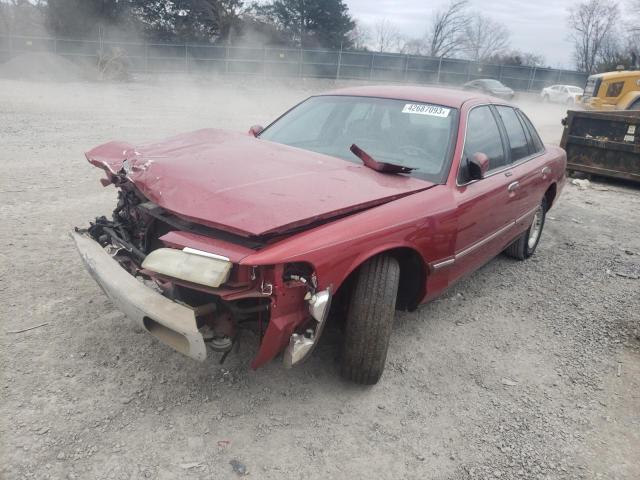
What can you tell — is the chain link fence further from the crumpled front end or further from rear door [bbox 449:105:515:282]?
the crumpled front end

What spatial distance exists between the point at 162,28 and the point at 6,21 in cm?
834

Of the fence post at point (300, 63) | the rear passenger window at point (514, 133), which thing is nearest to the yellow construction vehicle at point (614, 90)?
the rear passenger window at point (514, 133)

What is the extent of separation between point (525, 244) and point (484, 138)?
159 cm

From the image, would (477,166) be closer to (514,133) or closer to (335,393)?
(514,133)

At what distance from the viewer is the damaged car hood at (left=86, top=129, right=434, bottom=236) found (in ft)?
7.41

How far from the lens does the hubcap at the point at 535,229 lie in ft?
16.0

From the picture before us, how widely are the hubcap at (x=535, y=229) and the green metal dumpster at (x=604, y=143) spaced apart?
4.39m

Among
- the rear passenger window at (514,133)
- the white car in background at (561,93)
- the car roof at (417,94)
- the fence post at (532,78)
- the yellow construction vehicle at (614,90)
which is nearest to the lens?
the car roof at (417,94)

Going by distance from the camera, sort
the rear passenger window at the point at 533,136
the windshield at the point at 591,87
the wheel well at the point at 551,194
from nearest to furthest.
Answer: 1. the rear passenger window at the point at 533,136
2. the wheel well at the point at 551,194
3. the windshield at the point at 591,87

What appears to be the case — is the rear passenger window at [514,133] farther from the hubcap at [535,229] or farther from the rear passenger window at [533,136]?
the hubcap at [535,229]

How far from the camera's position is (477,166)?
3111 mm

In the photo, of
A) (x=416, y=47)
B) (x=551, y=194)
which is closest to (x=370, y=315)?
(x=551, y=194)

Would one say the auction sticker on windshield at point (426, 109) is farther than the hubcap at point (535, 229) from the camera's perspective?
No

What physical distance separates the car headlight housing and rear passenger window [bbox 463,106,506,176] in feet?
6.36
